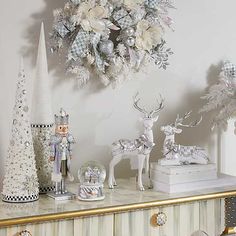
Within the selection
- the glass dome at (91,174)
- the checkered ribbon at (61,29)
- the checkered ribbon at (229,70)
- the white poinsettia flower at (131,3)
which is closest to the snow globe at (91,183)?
the glass dome at (91,174)

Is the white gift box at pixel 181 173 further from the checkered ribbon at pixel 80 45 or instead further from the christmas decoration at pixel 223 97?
the checkered ribbon at pixel 80 45

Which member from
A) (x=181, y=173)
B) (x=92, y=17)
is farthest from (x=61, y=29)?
(x=181, y=173)

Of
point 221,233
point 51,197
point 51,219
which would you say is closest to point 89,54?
point 51,197

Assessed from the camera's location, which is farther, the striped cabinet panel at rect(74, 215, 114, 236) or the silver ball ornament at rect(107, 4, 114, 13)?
the silver ball ornament at rect(107, 4, 114, 13)

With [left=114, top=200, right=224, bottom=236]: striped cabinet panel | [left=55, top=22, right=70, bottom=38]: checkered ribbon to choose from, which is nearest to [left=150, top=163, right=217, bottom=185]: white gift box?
[left=114, top=200, right=224, bottom=236]: striped cabinet panel

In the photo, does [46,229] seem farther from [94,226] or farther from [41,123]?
[41,123]

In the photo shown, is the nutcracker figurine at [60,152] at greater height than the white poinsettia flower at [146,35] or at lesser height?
lesser

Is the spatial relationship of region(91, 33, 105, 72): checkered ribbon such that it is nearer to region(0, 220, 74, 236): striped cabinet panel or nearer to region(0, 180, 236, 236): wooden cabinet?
region(0, 180, 236, 236): wooden cabinet

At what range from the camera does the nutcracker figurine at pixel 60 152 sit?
189 centimetres

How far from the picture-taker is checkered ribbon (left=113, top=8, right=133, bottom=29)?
2145mm

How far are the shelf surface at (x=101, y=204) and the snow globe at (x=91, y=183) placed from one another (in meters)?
0.02

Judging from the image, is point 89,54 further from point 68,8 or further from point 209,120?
point 209,120

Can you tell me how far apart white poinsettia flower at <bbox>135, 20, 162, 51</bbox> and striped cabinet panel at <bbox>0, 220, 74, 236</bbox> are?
797 millimetres

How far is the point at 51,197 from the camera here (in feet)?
6.28
